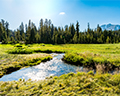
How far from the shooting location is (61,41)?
266 feet

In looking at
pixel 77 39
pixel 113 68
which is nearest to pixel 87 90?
pixel 113 68

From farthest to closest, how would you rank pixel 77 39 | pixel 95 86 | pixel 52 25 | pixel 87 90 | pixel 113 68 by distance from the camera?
pixel 52 25
pixel 77 39
pixel 113 68
pixel 95 86
pixel 87 90

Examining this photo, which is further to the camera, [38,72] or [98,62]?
[98,62]

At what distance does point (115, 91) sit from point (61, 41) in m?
74.7

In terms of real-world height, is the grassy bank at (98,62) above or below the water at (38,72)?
above

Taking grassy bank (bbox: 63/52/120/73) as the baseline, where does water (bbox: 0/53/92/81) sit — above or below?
below

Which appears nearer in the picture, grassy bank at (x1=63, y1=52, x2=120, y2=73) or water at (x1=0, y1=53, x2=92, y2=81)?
water at (x1=0, y1=53, x2=92, y2=81)

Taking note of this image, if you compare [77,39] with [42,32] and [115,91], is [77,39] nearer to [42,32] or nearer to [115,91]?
[42,32]

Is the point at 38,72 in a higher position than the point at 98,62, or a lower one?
lower

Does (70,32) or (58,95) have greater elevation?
(70,32)

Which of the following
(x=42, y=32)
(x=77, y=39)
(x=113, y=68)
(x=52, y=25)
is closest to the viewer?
(x=113, y=68)

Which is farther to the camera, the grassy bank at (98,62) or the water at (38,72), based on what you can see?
the grassy bank at (98,62)

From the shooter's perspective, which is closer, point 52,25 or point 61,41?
point 61,41

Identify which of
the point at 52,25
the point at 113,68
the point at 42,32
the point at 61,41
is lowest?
the point at 113,68
